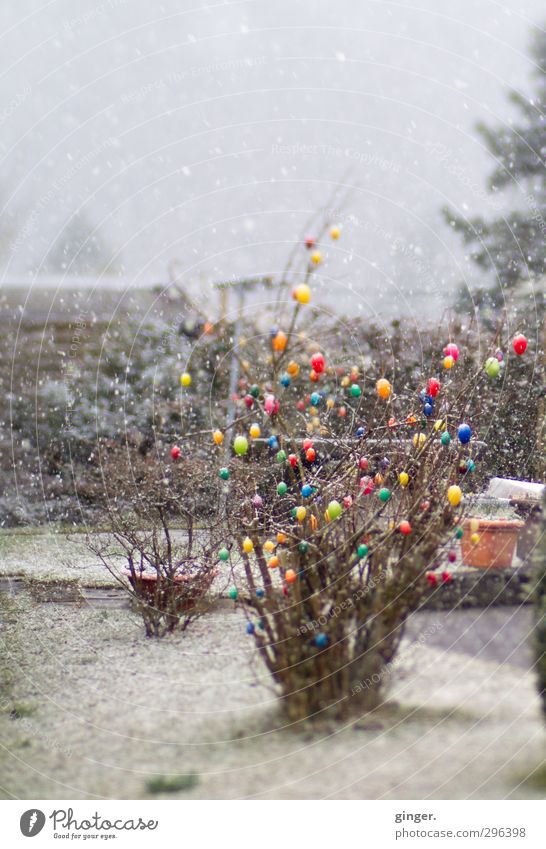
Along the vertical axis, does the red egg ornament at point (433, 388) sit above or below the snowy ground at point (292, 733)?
above

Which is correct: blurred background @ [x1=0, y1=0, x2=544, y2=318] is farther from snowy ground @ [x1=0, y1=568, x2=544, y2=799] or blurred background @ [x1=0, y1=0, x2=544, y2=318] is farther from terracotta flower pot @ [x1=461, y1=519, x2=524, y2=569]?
snowy ground @ [x1=0, y1=568, x2=544, y2=799]

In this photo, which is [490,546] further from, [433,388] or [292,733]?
[292,733]

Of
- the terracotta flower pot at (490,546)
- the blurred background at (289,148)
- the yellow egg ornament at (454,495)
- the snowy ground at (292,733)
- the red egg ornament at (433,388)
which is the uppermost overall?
the blurred background at (289,148)

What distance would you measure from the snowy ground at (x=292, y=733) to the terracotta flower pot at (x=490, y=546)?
0.43 feet

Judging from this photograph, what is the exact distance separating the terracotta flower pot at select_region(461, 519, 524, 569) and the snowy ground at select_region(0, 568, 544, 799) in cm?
13

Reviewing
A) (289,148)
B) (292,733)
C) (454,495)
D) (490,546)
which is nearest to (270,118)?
Answer: (289,148)

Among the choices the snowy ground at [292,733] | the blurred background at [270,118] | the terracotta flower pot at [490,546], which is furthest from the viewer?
the blurred background at [270,118]

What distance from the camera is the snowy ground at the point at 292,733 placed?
1700mm

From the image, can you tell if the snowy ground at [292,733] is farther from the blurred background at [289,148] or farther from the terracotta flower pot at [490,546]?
the blurred background at [289,148]

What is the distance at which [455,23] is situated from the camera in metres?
1.97

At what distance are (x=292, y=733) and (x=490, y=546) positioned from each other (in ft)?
2.46

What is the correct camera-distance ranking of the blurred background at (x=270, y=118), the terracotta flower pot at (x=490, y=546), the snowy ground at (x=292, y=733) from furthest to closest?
the blurred background at (x=270, y=118) < the terracotta flower pot at (x=490, y=546) < the snowy ground at (x=292, y=733)

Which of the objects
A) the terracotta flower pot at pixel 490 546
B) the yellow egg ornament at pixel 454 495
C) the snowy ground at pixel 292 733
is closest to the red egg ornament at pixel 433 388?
the yellow egg ornament at pixel 454 495
